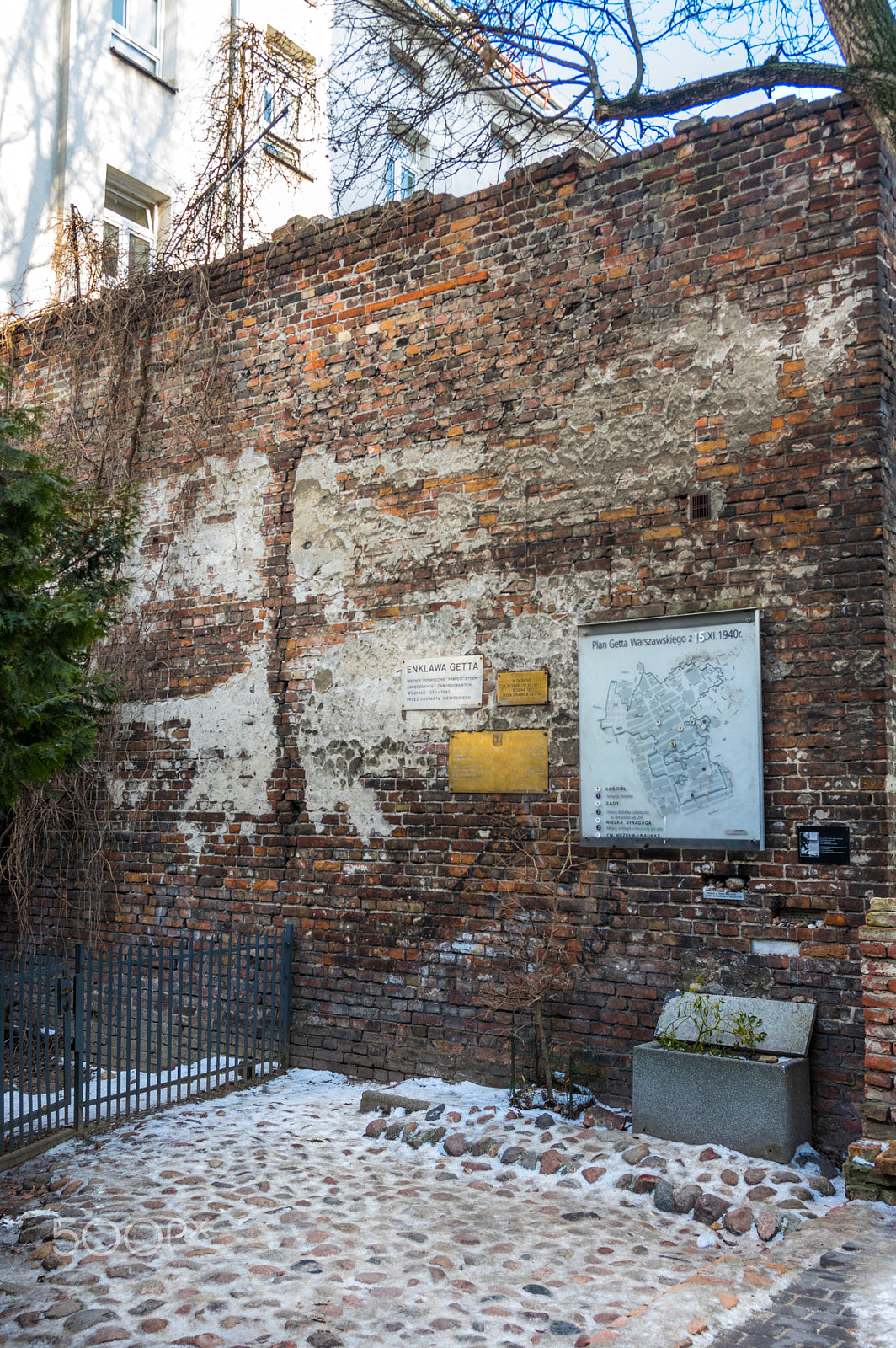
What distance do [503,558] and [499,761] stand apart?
4.31 feet

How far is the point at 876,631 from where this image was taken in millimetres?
5727

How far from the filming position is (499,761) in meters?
7.06

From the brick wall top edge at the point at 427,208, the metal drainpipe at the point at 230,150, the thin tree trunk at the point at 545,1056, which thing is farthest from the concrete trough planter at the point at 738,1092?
the metal drainpipe at the point at 230,150

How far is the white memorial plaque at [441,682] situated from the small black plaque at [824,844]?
2282mm

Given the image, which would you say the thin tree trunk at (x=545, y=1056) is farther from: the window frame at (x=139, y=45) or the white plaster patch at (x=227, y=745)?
the window frame at (x=139, y=45)

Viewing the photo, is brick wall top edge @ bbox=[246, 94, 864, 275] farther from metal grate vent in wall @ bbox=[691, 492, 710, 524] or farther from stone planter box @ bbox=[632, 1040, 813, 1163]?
stone planter box @ bbox=[632, 1040, 813, 1163]

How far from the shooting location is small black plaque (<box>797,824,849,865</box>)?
5711 mm

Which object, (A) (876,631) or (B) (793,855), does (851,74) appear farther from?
(B) (793,855)

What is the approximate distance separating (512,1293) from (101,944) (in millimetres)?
5799

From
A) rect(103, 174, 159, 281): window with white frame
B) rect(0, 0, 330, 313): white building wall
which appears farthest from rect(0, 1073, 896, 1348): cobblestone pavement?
rect(103, 174, 159, 281): window with white frame

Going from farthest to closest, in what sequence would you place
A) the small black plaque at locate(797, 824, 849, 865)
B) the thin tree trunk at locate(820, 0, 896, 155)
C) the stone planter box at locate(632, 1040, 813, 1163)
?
the thin tree trunk at locate(820, 0, 896, 155)
the small black plaque at locate(797, 824, 849, 865)
the stone planter box at locate(632, 1040, 813, 1163)

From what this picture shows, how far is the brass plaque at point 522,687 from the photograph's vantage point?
6.93 m

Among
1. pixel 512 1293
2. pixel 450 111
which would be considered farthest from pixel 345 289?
pixel 512 1293

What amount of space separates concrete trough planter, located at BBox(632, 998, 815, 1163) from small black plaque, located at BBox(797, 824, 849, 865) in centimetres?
75
